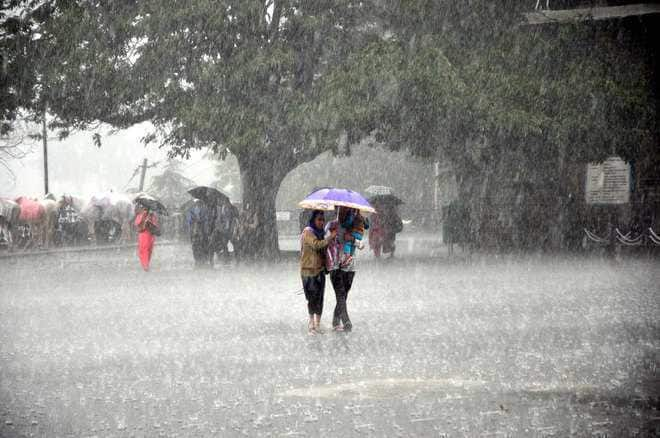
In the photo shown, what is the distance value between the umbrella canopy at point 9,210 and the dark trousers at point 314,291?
2177cm

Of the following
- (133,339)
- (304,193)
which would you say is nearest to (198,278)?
(133,339)

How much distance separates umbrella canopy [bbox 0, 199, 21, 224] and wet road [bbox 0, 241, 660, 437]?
1451cm

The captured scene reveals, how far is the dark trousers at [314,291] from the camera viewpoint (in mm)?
9984

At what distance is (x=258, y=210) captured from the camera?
24359mm

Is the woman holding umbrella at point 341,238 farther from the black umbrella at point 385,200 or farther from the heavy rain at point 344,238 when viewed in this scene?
the black umbrella at point 385,200

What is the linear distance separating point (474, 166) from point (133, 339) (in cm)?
1868

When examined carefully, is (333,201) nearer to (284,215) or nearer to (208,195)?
(208,195)

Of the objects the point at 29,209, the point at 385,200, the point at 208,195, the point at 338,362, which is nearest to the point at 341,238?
the point at 338,362

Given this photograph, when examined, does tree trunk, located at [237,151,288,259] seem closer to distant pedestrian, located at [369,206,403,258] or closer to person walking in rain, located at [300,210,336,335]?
distant pedestrian, located at [369,206,403,258]

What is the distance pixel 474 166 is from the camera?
2717cm

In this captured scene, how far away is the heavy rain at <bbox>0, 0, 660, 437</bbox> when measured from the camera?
664 centimetres

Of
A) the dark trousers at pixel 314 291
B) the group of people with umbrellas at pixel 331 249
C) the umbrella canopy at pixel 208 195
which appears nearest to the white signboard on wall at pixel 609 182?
the umbrella canopy at pixel 208 195

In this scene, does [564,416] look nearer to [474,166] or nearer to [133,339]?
[133,339]

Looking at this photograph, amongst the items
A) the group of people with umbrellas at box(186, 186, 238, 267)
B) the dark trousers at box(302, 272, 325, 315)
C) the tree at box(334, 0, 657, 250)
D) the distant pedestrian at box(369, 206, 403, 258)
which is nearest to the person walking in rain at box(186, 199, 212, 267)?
the group of people with umbrellas at box(186, 186, 238, 267)
